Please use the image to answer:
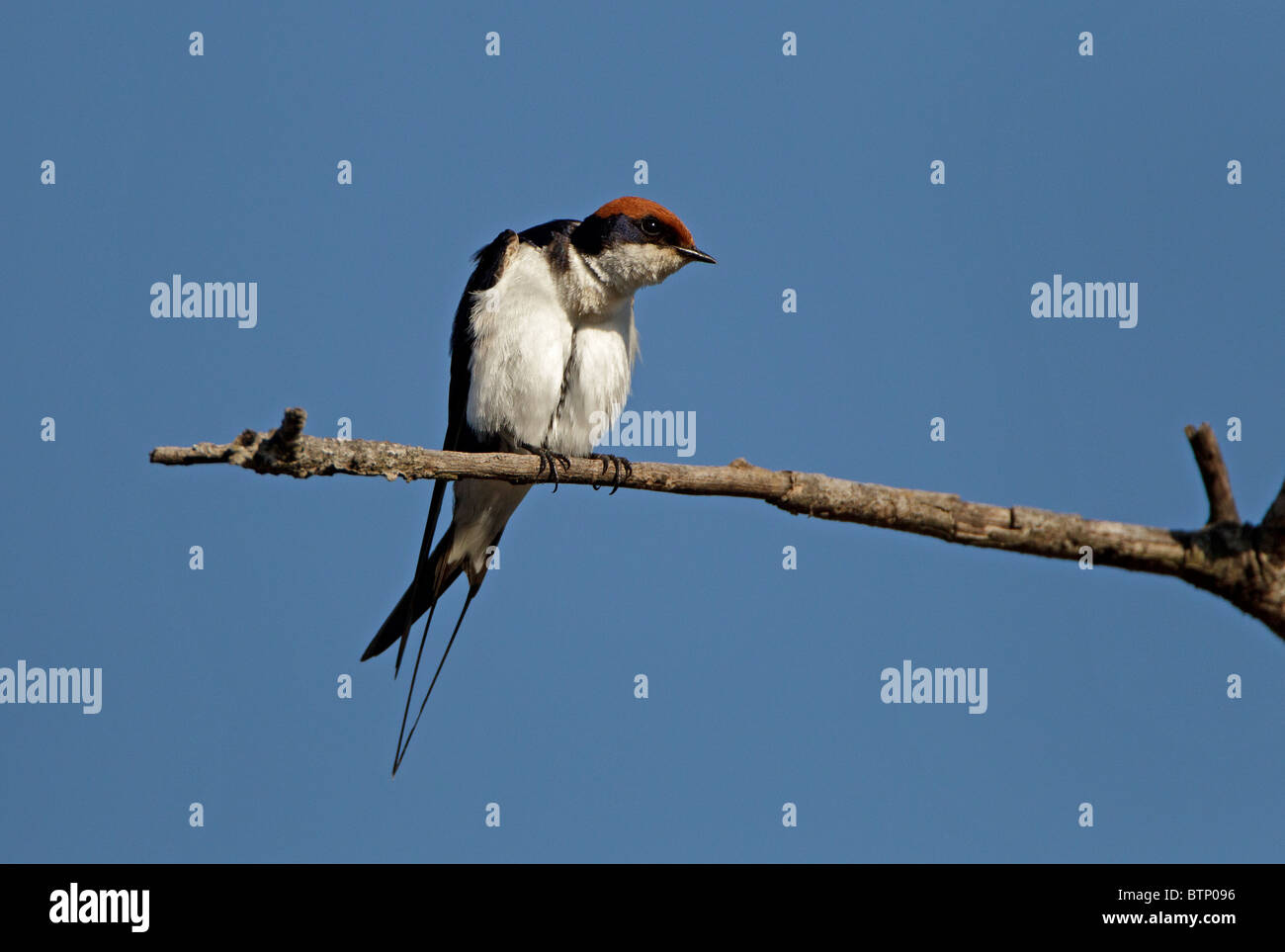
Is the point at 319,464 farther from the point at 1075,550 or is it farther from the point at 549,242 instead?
the point at 549,242

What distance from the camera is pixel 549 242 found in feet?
20.1

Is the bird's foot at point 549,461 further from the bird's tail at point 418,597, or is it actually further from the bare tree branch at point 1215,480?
the bare tree branch at point 1215,480

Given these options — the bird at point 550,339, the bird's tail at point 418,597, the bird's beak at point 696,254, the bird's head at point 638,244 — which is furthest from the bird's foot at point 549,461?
the bird's beak at point 696,254

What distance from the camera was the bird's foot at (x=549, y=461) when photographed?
4.72 metres

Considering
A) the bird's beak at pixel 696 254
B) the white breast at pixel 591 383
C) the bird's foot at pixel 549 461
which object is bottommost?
the bird's foot at pixel 549 461

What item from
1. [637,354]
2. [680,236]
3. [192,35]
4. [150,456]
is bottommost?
[150,456]

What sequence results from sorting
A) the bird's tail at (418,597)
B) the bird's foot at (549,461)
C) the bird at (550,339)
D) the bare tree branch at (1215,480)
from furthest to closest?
1. the bird at (550,339)
2. the bird's tail at (418,597)
3. the bird's foot at (549,461)
4. the bare tree branch at (1215,480)

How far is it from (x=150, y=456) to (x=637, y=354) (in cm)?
379

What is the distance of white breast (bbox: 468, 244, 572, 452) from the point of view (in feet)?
19.2

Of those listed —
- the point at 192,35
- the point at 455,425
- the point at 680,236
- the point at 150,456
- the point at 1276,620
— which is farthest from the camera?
the point at 192,35

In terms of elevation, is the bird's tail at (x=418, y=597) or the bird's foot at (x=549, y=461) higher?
the bird's foot at (x=549, y=461)

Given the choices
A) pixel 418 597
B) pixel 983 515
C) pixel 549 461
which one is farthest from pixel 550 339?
pixel 983 515

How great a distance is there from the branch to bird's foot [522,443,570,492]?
580 millimetres

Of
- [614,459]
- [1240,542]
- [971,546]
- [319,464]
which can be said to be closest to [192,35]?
[614,459]
